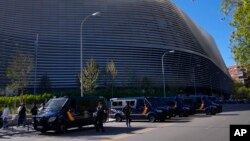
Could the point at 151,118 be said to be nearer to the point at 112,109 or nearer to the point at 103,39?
the point at 112,109

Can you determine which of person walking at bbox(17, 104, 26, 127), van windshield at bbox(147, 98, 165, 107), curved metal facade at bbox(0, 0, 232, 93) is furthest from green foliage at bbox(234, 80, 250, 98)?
person walking at bbox(17, 104, 26, 127)

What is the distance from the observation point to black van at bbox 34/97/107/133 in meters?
22.7

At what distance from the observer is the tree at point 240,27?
16.8m

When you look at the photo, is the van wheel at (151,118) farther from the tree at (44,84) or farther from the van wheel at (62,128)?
the tree at (44,84)

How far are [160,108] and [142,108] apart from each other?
1.52 metres

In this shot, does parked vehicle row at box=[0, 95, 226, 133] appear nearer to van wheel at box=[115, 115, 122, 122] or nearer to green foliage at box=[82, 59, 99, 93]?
van wheel at box=[115, 115, 122, 122]

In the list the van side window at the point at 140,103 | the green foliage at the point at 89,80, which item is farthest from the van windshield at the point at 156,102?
the green foliage at the point at 89,80

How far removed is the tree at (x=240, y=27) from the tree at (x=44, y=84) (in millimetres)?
52076

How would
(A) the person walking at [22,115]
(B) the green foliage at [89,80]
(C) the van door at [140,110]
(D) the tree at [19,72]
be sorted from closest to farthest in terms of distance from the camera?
(A) the person walking at [22,115]
(C) the van door at [140,110]
(D) the tree at [19,72]
(B) the green foliage at [89,80]

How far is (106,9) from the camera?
317ft

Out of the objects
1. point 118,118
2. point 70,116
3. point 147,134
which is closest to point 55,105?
point 70,116

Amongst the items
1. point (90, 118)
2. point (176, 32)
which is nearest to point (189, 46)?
point (176, 32)

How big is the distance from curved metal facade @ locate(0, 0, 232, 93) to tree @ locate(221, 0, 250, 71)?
55.0m

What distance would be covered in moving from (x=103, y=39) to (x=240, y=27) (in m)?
70.2
